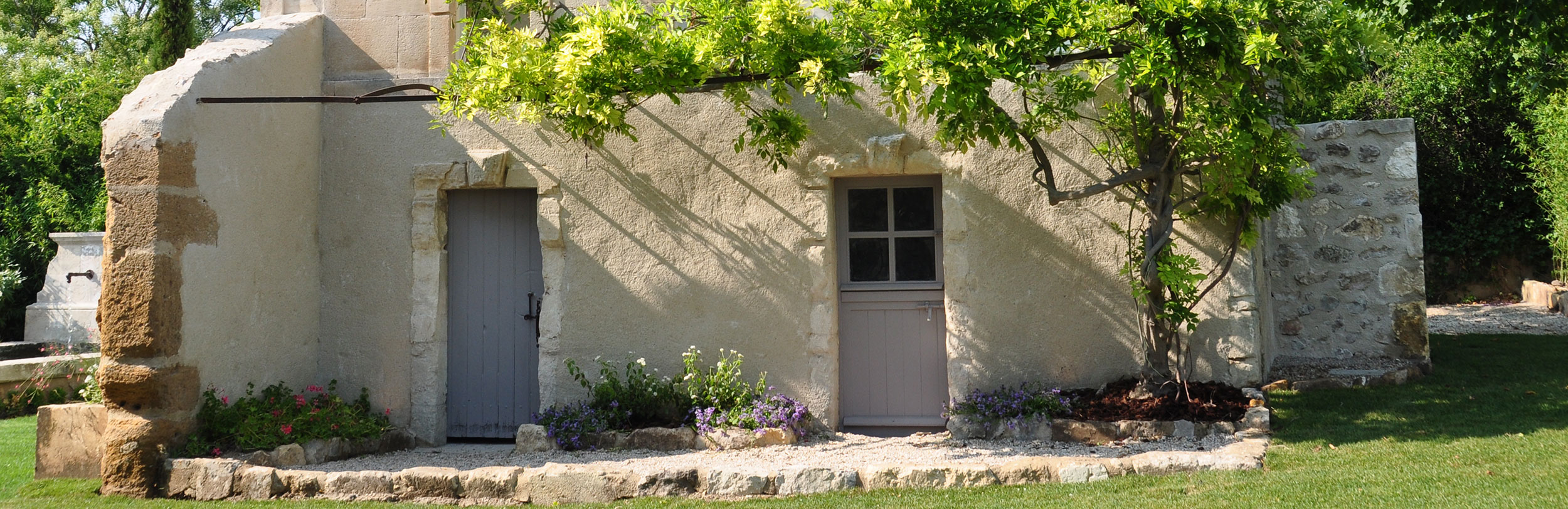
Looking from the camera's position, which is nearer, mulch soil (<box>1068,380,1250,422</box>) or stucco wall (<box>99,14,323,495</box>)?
stucco wall (<box>99,14,323,495</box>)

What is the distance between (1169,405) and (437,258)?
4.28 m

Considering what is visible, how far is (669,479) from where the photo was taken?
14.1ft

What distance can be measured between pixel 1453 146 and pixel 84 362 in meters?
12.7

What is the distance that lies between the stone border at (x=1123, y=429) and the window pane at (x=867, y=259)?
122 cm

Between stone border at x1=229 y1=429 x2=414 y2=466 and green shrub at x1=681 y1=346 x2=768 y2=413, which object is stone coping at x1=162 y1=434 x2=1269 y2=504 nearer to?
stone border at x1=229 y1=429 x2=414 y2=466

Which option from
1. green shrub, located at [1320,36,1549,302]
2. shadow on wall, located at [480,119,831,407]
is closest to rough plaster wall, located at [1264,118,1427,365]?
shadow on wall, located at [480,119,831,407]

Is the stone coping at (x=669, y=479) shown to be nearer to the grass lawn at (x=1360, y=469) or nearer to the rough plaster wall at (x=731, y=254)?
the grass lawn at (x=1360, y=469)

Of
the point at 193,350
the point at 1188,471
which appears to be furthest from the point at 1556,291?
the point at 193,350

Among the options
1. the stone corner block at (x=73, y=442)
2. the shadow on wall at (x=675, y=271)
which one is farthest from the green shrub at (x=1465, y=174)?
the stone corner block at (x=73, y=442)

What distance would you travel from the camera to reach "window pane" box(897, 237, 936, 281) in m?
5.87

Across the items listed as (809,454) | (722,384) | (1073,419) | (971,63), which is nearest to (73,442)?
(722,384)

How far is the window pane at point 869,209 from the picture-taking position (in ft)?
19.5

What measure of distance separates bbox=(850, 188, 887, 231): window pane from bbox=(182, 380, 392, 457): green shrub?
304cm

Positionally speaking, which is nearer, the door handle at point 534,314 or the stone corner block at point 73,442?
the stone corner block at point 73,442
